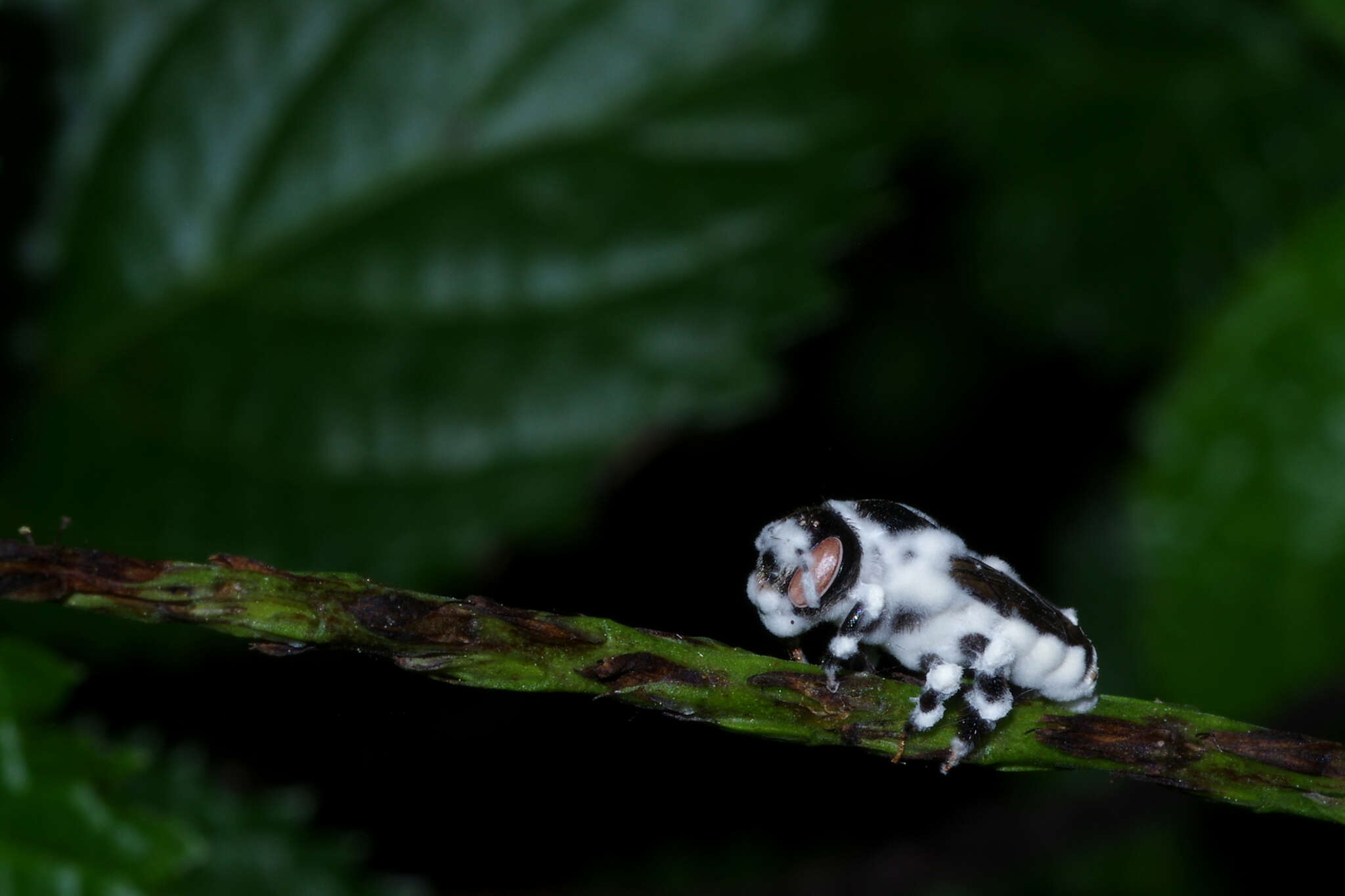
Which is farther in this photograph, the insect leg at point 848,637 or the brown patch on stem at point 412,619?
→ the insect leg at point 848,637

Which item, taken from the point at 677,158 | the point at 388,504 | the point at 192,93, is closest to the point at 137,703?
the point at 388,504

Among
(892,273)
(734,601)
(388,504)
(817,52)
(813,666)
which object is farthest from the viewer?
(892,273)

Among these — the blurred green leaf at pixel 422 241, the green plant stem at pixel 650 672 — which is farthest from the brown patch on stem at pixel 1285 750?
the blurred green leaf at pixel 422 241

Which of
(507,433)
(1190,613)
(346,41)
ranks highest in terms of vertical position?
(346,41)

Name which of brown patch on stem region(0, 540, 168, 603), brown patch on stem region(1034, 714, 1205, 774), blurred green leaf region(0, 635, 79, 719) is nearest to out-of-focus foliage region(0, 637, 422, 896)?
blurred green leaf region(0, 635, 79, 719)

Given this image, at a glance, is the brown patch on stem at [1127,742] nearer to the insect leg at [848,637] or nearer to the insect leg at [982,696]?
the insect leg at [982,696]

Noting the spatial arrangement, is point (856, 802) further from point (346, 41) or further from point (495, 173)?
point (346, 41)

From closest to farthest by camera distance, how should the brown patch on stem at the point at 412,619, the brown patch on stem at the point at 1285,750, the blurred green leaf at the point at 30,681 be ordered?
the brown patch on stem at the point at 412,619 → the brown patch on stem at the point at 1285,750 → the blurred green leaf at the point at 30,681
